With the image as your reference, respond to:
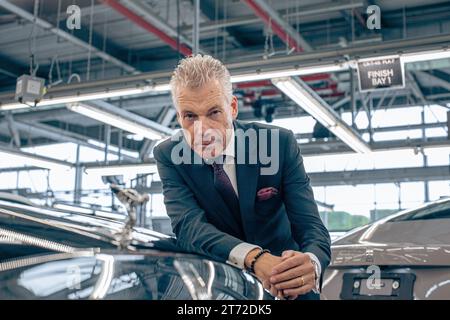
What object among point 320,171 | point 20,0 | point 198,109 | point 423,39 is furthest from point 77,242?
point 320,171

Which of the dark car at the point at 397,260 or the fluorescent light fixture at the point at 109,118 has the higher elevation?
the fluorescent light fixture at the point at 109,118

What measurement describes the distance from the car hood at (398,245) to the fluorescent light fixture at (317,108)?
10.5ft

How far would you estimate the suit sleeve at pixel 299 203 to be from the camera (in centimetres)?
153

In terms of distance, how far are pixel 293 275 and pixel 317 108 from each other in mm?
5117

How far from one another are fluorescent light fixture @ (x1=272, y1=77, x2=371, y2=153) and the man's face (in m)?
3.80

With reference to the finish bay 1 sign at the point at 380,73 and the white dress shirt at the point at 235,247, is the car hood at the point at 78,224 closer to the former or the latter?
the white dress shirt at the point at 235,247

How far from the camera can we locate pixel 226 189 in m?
1.55

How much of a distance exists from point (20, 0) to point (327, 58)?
4364 millimetres

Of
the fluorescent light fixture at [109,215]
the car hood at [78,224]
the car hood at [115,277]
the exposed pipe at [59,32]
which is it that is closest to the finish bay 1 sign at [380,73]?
the exposed pipe at [59,32]

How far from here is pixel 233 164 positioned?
157 cm

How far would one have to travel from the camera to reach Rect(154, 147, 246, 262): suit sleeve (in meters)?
1.32

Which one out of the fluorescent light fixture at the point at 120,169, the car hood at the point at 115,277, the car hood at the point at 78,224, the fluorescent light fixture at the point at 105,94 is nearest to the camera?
the car hood at the point at 115,277

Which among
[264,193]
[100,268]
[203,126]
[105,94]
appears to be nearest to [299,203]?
[264,193]

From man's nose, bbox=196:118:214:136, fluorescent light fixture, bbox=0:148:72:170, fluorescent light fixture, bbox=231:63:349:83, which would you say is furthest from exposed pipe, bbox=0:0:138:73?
man's nose, bbox=196:118:214:136
